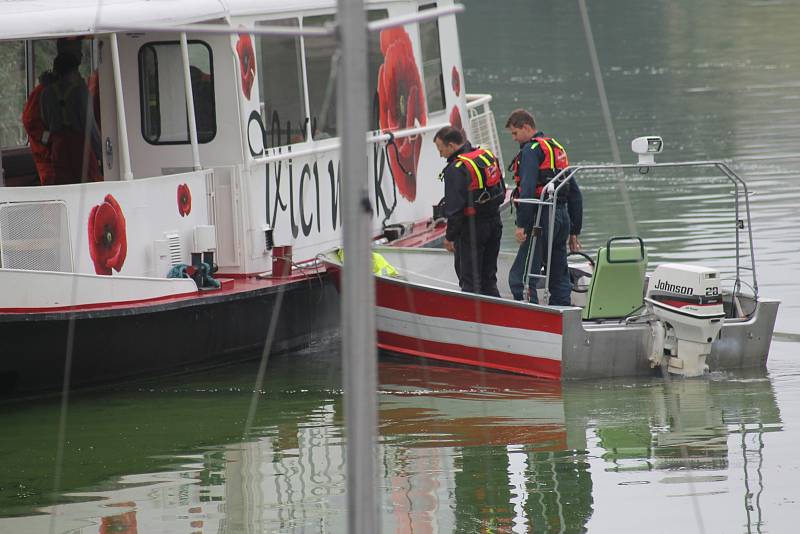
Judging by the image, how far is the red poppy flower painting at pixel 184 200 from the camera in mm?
11219

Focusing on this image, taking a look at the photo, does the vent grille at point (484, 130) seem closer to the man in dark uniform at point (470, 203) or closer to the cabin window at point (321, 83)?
the cabin window at point (321, 83)

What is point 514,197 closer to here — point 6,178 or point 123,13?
point 123,13

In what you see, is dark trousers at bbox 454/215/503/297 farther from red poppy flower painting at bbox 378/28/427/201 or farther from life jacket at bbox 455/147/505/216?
red poppy flower painting at bbox 378/28/427/201

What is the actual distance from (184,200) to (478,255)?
236 cm

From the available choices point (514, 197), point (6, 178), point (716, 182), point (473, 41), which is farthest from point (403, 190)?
point (473, 41)

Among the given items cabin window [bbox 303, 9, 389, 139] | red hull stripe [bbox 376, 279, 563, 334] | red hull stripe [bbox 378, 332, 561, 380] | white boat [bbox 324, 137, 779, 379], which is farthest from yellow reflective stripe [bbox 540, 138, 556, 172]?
cabin window [bbox 303, 9, 389, 139]

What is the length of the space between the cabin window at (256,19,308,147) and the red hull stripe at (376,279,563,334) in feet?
5.69

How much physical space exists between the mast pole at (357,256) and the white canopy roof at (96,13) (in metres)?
5.19

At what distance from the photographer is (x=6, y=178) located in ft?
41.7

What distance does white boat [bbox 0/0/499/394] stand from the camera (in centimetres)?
1019

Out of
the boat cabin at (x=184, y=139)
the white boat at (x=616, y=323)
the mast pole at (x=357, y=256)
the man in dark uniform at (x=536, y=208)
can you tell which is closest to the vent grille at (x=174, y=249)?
the boat cabin at (x=184, y=139)

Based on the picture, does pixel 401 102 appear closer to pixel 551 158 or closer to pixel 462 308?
pixel 551 158

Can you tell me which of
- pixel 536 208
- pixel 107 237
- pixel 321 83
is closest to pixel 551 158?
pixel 536 208

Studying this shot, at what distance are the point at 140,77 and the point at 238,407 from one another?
2.91 metres
